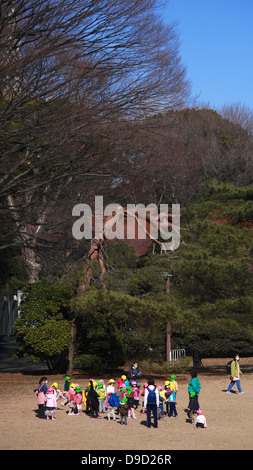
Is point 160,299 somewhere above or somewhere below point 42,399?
above

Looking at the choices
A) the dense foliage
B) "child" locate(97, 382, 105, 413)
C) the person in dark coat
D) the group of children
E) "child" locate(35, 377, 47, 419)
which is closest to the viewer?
the group of children

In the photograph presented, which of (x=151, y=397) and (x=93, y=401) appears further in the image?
(x=93, y=401)

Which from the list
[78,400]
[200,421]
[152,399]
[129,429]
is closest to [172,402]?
[200,421]

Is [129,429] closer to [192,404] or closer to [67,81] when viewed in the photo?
[192,404]

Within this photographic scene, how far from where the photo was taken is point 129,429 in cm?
1419

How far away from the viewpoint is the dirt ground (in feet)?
39.3

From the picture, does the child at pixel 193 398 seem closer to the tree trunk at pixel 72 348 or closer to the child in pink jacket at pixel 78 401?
the child in pink jacket at pixel 78 401

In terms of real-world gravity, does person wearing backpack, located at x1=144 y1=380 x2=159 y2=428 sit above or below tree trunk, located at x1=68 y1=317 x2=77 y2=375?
below

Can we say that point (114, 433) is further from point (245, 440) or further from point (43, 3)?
point (43, 3)

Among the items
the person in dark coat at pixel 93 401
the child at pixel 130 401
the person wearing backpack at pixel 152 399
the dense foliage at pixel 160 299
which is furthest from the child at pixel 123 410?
the dense foliage at pixel 160 299

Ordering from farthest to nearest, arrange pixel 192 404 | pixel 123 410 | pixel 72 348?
pixel 72 348, pixel 192 404, pixel 123 410

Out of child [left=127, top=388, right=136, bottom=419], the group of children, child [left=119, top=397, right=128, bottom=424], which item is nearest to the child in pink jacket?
the group of children

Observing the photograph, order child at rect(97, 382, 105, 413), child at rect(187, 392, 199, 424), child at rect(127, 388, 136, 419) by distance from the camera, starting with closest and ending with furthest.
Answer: child at rect(187, 392, 199, 424)
child at rect(127, 388, 136, 419)
child at rect(97, 382, 105, 413)

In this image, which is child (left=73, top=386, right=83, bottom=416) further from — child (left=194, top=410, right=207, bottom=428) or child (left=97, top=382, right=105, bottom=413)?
child (left=194, top=410, right=207, bottom=428)
